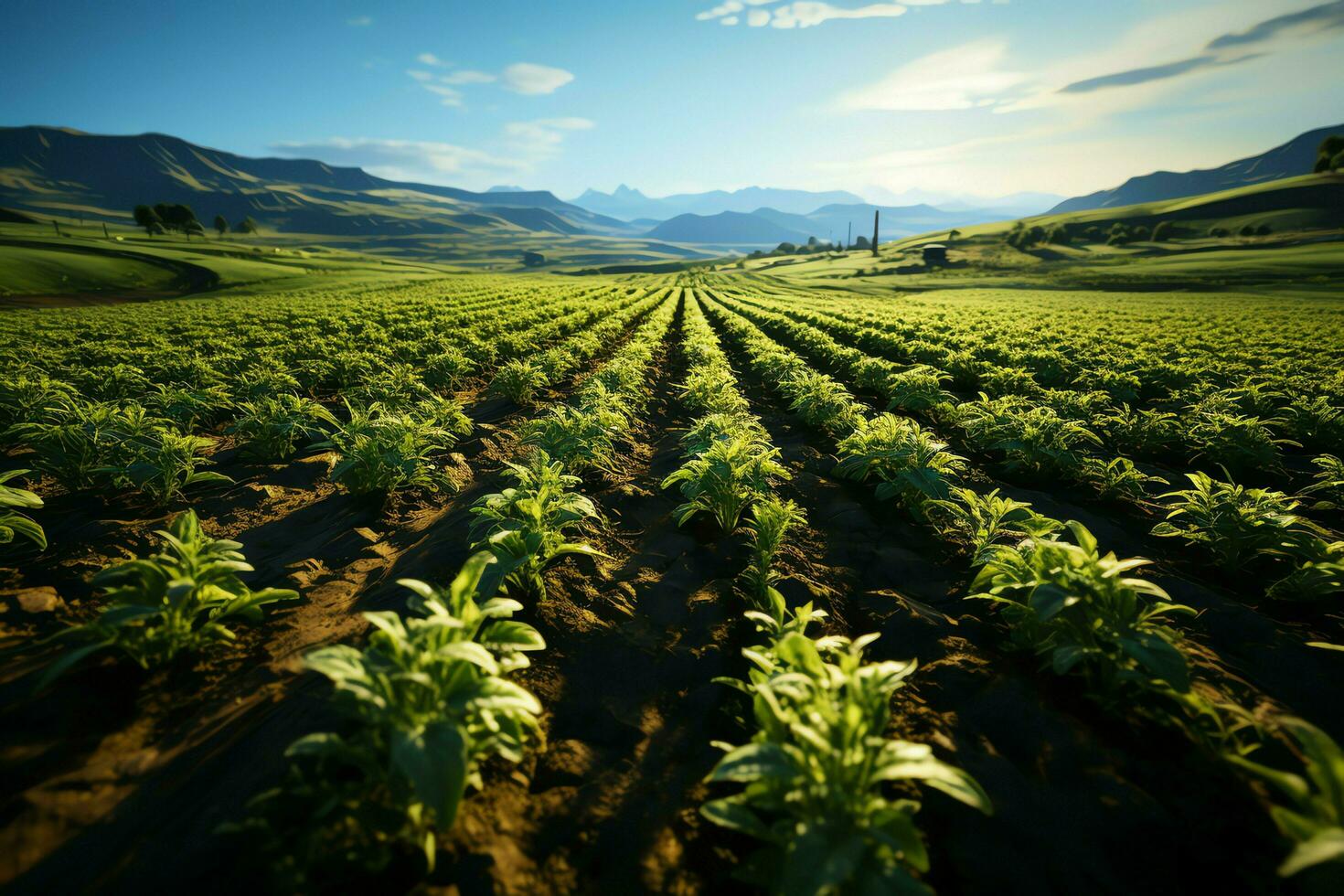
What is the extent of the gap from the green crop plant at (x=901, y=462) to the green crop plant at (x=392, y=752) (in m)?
4.60

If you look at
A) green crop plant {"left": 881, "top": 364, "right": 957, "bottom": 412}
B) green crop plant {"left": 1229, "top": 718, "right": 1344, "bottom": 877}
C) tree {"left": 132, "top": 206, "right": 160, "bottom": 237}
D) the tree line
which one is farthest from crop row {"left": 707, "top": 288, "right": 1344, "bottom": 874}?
tree {"left": 132, "top": 206, "right": 160, "bottom": 237}

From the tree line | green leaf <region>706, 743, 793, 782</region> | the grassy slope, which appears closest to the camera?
green leaf <region>706, 743, 793, 782</region>

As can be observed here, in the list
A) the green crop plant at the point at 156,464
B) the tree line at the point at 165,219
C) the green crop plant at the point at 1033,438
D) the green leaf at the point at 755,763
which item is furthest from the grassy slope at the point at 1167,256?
the tree line at the point at 165,219

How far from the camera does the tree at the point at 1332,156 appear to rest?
107625 millimetres

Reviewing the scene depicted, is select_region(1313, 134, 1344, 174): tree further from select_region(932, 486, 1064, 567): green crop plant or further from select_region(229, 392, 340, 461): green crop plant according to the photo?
select_region(229, 392, 340, 461): green crop plant

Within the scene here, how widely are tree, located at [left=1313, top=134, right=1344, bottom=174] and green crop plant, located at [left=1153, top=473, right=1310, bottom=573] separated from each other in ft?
609

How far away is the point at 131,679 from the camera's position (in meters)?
2.92

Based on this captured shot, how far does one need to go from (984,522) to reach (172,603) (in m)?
6.46

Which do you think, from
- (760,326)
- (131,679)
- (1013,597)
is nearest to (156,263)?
(760,326)

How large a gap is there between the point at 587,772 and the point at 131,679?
2.80 metres

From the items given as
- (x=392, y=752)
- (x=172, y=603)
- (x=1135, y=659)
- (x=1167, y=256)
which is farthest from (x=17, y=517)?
(x=1167, y=256)

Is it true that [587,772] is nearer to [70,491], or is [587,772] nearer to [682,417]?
[70,491]

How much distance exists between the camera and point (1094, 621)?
3016 mm

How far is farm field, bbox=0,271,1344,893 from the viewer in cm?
212
